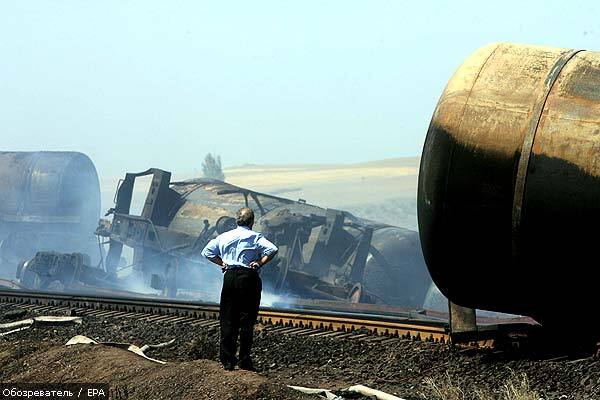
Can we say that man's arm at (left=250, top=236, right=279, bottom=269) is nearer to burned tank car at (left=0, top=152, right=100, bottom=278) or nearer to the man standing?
the man standing

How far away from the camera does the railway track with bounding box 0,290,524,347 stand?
984cm

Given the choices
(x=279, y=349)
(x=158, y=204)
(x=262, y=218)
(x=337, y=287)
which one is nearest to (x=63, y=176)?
(x=158, y=204)

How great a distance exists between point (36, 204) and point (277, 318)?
1921cm

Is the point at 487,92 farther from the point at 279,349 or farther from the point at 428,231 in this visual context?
the point at 279,349

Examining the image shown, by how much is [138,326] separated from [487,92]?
649 cm

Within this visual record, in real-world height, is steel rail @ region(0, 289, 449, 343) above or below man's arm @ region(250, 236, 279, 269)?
below

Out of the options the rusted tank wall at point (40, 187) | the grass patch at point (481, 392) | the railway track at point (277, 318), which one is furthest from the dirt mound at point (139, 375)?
the rusted tank wall at point (40, 187)

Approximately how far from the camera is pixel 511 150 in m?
6.14

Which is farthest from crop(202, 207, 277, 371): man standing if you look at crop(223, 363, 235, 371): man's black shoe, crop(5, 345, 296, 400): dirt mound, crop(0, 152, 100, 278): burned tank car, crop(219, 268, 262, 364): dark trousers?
crop(0, 152, 100, 278): burned tank car

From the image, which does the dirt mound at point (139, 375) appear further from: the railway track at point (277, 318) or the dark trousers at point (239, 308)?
the railway track at point (277, 318)

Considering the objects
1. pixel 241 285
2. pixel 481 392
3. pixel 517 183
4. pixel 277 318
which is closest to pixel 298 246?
pixel 277 318

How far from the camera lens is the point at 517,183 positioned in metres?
6.10

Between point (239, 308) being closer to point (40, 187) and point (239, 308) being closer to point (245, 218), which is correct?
point (245, 218)

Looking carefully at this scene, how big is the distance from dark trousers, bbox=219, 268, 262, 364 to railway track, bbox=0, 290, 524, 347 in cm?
193
